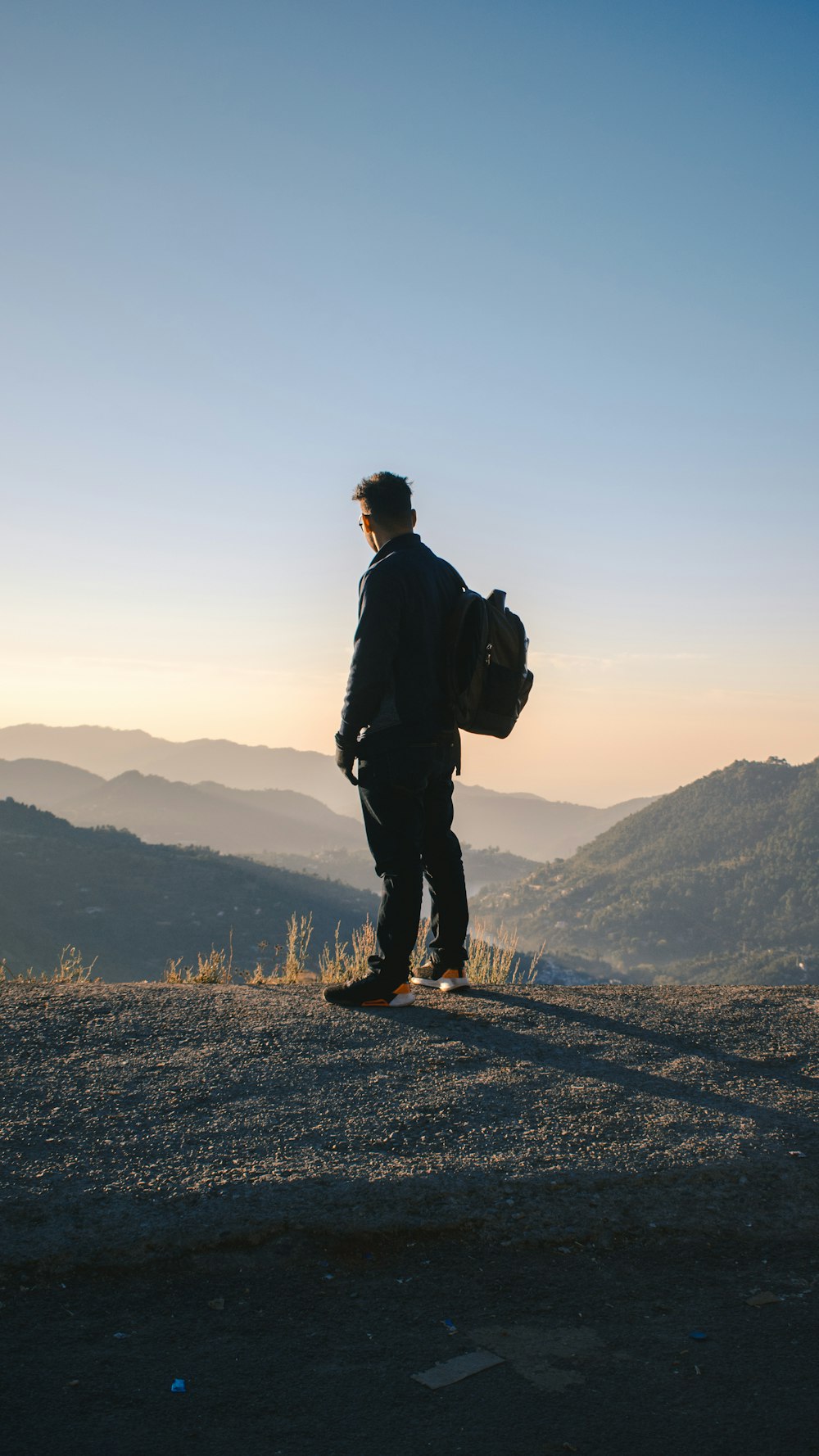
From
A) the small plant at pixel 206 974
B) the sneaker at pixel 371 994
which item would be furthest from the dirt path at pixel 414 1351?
the small plant at pixel 206 974

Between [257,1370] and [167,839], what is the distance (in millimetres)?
196900

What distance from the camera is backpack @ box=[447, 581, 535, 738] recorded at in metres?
4.65

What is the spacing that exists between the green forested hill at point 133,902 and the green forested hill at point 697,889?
86.3 ft

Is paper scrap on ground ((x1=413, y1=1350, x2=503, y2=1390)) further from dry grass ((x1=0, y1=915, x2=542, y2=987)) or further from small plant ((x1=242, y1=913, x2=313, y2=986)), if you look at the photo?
small plant ((x1=242, y1=913, x2=313, y2=986))

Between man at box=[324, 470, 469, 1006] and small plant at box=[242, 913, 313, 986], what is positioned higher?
man at box=[324, 470, 469, 1006]

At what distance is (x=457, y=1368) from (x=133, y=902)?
7885cm

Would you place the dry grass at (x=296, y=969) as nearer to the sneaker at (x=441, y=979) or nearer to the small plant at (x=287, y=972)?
the small plant at (x=287, y=972)

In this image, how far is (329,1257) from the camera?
269cm

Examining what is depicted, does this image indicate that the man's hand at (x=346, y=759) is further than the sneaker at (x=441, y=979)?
No

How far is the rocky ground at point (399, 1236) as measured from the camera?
2.04m

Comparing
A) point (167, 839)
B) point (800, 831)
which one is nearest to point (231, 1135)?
point (800, 831)

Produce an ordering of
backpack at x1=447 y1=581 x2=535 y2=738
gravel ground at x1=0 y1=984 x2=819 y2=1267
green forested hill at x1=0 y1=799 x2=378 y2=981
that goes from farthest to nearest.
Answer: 1. green forested hill at x1=0 y1=799 x2=378 y2=981
2. backpack at x1=447 y1=581 x2=535 y2=738
3. gravel ground at x1=0 y1=984 x2=819 y2=1267

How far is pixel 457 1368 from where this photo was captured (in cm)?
218

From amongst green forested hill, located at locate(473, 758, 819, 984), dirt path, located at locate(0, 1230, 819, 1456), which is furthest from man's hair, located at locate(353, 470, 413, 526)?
green forested hill, located at locate(473, 758, 819, 984)
